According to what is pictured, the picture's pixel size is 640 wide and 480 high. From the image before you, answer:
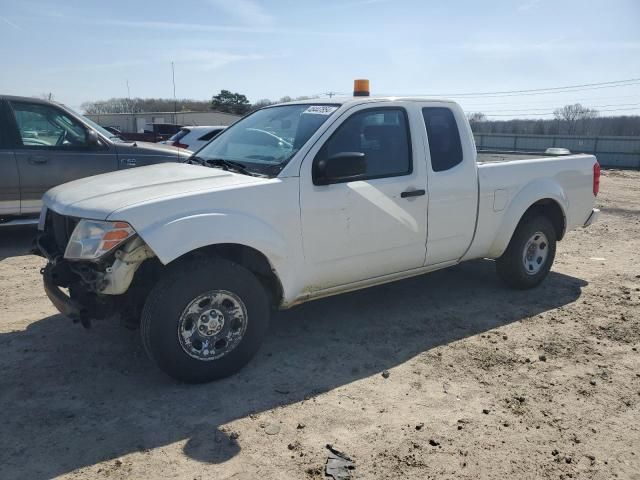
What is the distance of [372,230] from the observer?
4.36 metres

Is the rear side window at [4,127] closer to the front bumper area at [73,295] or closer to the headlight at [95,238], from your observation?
the front bumper area at [73,295]

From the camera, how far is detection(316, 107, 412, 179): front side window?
4.29 metres

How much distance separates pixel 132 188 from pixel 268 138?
4.05 feet

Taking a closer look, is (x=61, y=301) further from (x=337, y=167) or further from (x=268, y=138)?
(x=337, y=167)

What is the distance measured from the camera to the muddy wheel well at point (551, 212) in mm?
5812

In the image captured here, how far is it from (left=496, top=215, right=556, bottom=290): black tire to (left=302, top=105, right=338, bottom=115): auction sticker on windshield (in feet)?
8.25

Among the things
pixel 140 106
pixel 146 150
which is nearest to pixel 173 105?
pixel 140 106

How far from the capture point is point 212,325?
3.68 metres

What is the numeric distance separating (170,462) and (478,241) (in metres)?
3.49

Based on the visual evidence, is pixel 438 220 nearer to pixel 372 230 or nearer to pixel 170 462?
pixel 372 230

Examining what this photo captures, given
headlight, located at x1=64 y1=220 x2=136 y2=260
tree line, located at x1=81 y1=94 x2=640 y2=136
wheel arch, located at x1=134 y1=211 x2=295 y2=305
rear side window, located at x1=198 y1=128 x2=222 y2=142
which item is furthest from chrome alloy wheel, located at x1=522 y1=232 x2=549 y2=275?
tree line, located at x1=81 y1=94 x2=640 y2=136

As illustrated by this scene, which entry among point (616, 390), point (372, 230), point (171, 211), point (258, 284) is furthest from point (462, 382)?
point (171, 211)

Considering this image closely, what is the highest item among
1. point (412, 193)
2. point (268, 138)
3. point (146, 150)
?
point (268, 138)

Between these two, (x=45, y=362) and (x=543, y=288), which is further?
(x=543, y=288)
